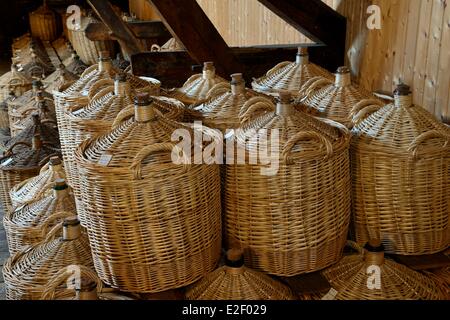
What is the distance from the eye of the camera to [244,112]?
2.29 metres

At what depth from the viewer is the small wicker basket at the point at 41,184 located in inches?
116

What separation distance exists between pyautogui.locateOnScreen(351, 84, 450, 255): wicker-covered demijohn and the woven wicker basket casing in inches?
318

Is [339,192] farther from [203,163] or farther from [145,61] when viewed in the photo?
[145,61]

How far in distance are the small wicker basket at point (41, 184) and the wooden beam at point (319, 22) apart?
173 cm

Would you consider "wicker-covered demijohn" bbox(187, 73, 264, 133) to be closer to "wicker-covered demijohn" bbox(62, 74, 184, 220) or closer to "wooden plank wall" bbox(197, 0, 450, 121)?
"wicker-covered demijohn" bbox(62, 74, 184, 220)

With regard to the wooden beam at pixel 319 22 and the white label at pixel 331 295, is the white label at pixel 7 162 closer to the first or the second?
the wooden beam at pixel 319 22

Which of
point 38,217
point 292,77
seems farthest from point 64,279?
point 292,77

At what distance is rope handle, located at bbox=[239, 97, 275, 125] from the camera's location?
7.37 feet

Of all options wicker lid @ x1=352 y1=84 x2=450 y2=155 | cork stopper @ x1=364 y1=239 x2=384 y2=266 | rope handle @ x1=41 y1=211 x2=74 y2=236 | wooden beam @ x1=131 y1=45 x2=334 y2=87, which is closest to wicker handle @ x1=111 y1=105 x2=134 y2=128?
rope handle @ x1=41 y1=211 x2=74 y2=236

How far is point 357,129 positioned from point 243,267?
2.35ft

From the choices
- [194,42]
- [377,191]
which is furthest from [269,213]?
[194,42]

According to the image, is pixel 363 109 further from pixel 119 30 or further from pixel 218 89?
pixel 119 30

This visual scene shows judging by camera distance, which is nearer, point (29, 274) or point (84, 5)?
point (29, 274)

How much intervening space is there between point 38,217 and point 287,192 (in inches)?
52.4
